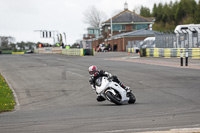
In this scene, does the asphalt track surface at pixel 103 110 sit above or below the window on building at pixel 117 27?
below

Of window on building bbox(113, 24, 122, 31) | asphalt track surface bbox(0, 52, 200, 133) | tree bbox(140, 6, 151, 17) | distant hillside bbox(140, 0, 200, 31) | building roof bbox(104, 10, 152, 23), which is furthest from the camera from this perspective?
tree bbox(140, 6, 151, 17)

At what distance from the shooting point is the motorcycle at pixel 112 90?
424 inches

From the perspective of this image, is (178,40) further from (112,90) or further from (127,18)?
(127,18)

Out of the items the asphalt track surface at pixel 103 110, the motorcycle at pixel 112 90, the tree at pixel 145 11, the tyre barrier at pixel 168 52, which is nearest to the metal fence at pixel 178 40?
the tyre barrier at pixel 168 52

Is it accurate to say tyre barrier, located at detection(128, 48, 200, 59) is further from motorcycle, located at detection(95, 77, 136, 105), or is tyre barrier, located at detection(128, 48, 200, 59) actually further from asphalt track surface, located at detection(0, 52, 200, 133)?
motorcycle, located at detection(95, 77, 136, 105)

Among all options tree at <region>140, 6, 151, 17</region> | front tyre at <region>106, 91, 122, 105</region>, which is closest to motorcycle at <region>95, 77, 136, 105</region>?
front tyre at <region>106, 91, 122, 105</region>

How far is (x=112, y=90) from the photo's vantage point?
10.8m

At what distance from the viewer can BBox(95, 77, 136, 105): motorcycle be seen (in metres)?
10.8

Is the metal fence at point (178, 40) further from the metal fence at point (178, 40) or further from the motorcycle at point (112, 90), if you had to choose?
the motorcycle at point (112, 90)

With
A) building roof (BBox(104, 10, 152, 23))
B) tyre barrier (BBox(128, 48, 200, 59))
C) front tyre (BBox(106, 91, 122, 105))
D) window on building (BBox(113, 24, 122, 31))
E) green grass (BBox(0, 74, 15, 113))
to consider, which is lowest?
green grass (BBox(0, 74, 15, 113))

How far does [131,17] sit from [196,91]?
255 feet

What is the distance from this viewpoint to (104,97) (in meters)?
11.3

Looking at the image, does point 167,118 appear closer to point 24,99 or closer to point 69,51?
point 24,99

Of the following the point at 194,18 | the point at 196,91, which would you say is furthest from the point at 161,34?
the point at 194,18
